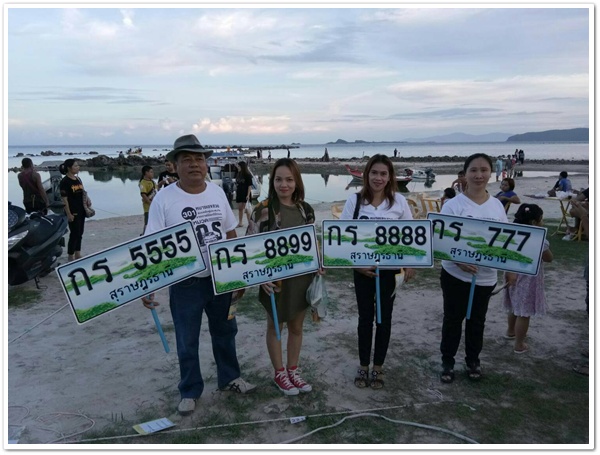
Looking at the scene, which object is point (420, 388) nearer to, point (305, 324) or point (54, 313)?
point (305, 324)

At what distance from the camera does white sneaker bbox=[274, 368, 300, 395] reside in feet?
12.6

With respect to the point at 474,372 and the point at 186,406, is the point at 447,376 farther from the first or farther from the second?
the point at 186,406

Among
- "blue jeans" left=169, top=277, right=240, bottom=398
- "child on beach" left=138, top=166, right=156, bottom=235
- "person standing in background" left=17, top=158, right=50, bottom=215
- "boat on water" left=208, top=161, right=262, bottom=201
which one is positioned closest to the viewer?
"blue jeans" left=169, top=277, right=240, bottom=398

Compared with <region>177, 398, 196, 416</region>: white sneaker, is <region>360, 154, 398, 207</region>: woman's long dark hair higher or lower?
higher

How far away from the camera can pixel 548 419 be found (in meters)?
3.48

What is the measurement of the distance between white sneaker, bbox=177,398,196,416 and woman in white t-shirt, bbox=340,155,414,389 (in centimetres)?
138

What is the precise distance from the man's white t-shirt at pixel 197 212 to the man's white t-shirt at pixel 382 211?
1009mm

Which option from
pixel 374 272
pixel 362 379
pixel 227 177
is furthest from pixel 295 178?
pixel 227 177

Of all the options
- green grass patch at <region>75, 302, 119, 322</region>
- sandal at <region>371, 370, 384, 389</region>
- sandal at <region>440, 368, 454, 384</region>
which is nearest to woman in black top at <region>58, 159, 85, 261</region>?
green grass patch at <region>75, 302, 119, 322</region>

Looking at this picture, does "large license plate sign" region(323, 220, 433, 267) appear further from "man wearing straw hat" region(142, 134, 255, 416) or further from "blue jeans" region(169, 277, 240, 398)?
"blue jeans" region(169, 277, 240, 398)

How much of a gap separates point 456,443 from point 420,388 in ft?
2.46

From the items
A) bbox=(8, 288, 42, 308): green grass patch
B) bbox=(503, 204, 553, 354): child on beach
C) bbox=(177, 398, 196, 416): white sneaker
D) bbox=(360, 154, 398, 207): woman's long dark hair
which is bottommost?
bbox=(177, 398, 196, 416): white sneaker

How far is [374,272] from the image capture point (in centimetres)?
383

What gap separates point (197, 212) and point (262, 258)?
2.00 feet
